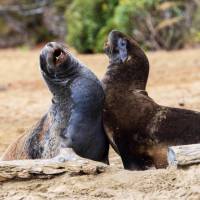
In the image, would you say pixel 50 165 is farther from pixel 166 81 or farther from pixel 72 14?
pixel 72 14

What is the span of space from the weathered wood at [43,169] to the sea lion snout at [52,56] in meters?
0.90

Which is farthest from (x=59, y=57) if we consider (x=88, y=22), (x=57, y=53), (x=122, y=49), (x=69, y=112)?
(x=88, y=22)

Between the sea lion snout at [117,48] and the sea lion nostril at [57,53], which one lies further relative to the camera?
the sea lion snout at [117,48]

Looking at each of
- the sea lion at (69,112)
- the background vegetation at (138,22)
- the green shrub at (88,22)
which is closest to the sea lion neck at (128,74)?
the sea lion at (69,112)

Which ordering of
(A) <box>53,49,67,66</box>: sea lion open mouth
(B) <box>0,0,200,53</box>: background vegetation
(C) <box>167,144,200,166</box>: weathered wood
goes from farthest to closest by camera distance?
(B) <box>0,0,200,53</box>: background vegetation → (A) <box>53,49,67,66</box>: sea lion open mouth → (C) <box>167,144,200,166</box>: weathered wood

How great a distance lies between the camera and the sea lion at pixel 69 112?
4.97m

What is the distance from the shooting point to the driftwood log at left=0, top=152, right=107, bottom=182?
4285 mm

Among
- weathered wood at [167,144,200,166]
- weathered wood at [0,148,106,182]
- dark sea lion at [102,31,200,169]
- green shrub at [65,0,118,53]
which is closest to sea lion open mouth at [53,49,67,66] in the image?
dark sea lion at [102,31,200,169]

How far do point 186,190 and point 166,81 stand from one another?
9.77 meters

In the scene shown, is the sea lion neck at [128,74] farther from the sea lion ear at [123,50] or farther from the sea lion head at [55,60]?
the sea lion head at [55,60]

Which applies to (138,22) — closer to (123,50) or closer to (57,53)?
(123,50)

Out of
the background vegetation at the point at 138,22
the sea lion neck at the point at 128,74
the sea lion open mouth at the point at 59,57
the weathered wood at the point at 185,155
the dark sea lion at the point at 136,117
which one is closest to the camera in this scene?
the weathered wood at the point at 185,155

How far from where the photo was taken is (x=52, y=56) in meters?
4.97

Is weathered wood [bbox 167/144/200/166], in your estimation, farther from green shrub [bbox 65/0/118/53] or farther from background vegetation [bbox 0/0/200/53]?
green shrub [bbox 65/0/118/53]
